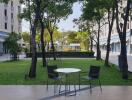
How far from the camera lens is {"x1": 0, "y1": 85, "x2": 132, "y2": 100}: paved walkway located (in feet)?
40.8

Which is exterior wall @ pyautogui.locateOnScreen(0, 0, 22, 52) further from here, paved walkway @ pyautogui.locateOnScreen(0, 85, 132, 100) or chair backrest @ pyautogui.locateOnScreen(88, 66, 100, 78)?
chair backrest @ pyautogui.locateOnScreen(88, 66, 100, 78)

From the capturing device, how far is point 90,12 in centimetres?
2705

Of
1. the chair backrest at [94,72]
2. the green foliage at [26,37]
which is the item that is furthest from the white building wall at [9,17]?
the chair backrest at [94,72]

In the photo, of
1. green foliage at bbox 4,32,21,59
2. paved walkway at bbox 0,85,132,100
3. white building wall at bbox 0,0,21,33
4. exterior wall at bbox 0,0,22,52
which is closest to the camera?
paved walkway at bbox 0,85,132,100

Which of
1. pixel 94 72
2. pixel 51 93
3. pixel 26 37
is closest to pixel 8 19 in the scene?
pixel 26 37

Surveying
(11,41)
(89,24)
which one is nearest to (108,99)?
(11,41)

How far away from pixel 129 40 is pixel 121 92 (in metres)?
57.7

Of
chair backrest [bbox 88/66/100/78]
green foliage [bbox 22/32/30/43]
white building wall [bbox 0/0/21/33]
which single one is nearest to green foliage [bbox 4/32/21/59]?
white building wall [bbox 0/0/21/33]

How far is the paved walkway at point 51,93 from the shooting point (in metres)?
12.4

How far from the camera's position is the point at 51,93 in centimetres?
1353

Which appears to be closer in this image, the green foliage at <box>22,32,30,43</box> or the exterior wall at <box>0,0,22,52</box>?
the exterior wall at <box>0,0,22,52</box>

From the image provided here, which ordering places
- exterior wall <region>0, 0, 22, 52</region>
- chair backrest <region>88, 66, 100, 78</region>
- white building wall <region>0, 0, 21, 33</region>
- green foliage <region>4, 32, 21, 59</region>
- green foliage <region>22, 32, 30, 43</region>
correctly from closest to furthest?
1. chair backrest <region>88, 66, 100, 78</region>
2. green foliage <region>4, 32, 21, 59</region>
3. exterior wall <region>0, 0, 22, 52</region>
4. white building wall <region>0, 0, 21, 33</region>
5. green foliage <region>22, 32, 30, 43</region>

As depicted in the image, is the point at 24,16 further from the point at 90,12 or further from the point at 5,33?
the point at 5,33

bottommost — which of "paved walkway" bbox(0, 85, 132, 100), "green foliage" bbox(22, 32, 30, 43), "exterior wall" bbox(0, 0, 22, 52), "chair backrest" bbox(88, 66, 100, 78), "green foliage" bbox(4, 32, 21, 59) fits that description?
"paved walkway" bbox(0, 85, 132, 100)
